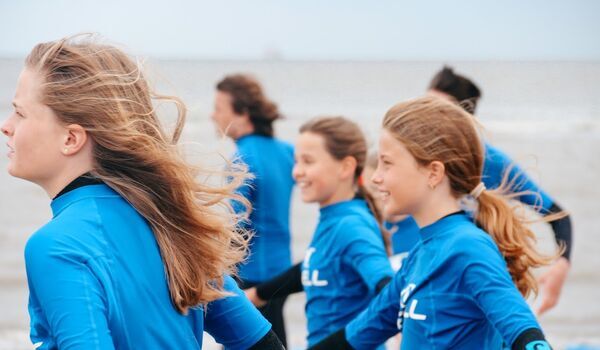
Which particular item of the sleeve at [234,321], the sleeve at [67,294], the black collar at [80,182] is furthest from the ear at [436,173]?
the sleeve at [67,294]

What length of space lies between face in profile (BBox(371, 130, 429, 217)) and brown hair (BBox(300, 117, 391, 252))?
5.05ft

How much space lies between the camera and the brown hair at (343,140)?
16.7 ft

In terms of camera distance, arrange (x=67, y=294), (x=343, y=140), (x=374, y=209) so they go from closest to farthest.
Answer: (x=67, y=294)
(x=374, y=209)
(x=343, y=140)

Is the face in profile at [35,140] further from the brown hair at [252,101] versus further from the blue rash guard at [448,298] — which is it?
the brown hair at [252,101]

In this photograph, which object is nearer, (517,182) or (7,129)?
(7,129)

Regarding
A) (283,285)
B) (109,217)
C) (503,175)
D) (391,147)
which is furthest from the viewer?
(503,175)

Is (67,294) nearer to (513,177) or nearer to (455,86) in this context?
(513,177)

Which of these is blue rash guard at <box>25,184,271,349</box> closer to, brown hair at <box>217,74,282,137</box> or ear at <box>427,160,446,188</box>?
ear at <box>427,160,446,188</box>

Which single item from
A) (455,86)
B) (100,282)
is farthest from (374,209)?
(100,282)

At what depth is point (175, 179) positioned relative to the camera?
2207mm

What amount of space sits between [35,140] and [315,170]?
301 cm

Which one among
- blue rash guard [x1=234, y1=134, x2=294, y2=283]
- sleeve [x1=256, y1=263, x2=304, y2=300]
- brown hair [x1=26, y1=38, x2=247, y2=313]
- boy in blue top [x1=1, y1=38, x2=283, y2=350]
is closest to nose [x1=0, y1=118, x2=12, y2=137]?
boy in blue top [x1=1, y1=38, x2=283, y2=350]

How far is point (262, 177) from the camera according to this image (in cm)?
648

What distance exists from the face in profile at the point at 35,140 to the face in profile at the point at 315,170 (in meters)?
2.84
